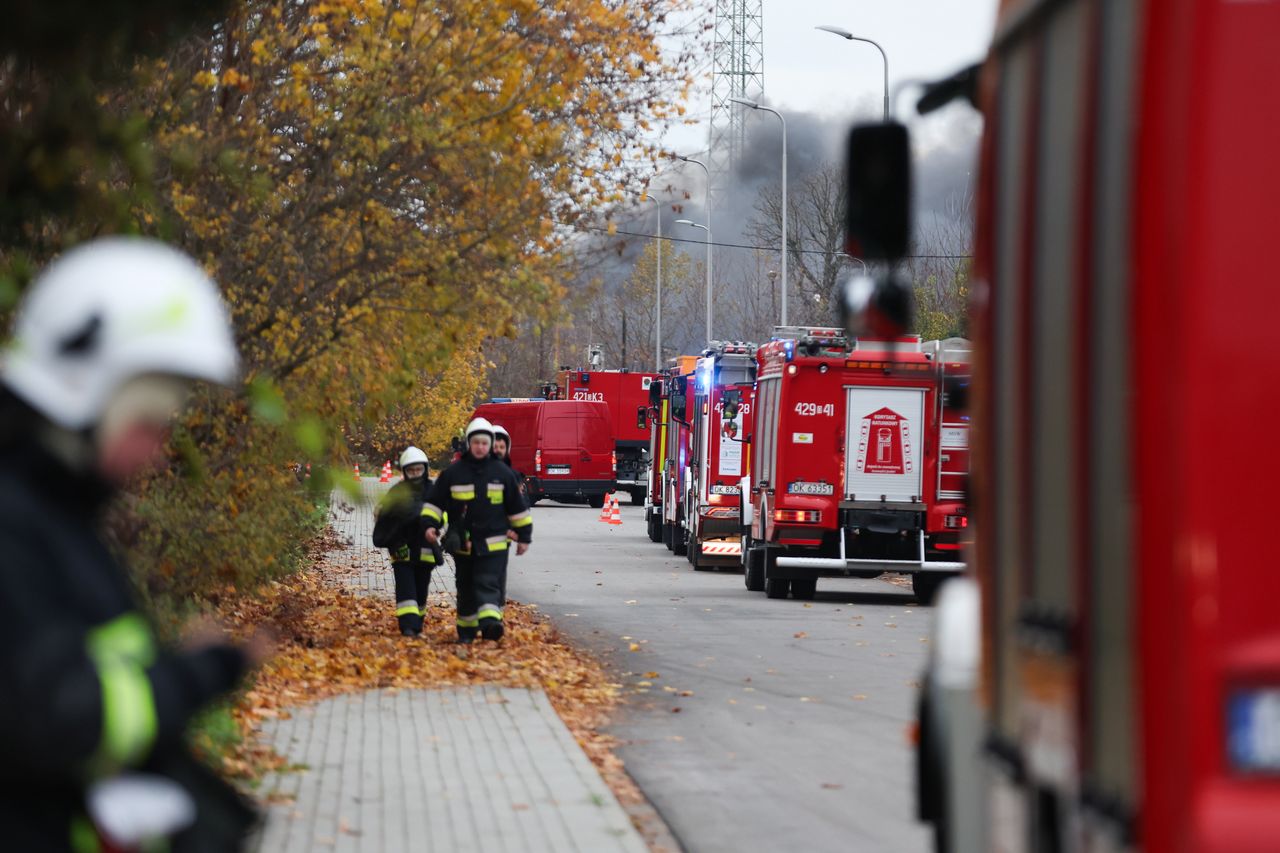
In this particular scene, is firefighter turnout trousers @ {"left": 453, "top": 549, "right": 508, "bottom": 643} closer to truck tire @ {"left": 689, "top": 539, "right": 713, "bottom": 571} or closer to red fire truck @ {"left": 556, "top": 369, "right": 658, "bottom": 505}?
truck tire @ {"left": 689, "top": 539, "right": 713, "bottom": 571}

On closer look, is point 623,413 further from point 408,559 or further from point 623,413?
point 408,559

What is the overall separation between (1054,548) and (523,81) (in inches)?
408

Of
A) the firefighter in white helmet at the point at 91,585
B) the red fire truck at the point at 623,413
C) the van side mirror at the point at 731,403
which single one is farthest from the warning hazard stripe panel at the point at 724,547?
the red fire truck at the point at 623,413

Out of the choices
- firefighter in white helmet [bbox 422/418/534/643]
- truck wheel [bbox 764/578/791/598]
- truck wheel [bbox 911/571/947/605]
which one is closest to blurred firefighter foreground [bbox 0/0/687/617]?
firefighter in white helmet [bbox 422/418/534/643]

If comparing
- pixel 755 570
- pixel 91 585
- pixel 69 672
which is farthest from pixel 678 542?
pixel 69 672

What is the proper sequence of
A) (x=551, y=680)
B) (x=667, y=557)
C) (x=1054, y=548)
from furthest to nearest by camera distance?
(x=667, y=557) → (x=551, y=680) → (x=1054, y=548)

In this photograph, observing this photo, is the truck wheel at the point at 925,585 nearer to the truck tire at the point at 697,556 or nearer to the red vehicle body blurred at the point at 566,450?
the truck tire at the point at 697,556

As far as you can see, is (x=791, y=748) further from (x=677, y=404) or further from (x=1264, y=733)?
(x=677, y=404)

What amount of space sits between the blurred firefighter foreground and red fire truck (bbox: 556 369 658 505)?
1581 inches

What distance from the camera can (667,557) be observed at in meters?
31.6

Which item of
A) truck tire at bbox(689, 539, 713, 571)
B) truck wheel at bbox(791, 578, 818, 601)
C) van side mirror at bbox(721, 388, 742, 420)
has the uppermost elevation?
van side mirror at bbox(721, 388, 742, 420)

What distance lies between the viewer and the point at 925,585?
23328 millimetres

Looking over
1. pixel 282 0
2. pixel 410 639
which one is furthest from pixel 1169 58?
pixel 410 639

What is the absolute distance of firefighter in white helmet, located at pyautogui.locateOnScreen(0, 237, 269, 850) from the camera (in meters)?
2.41
